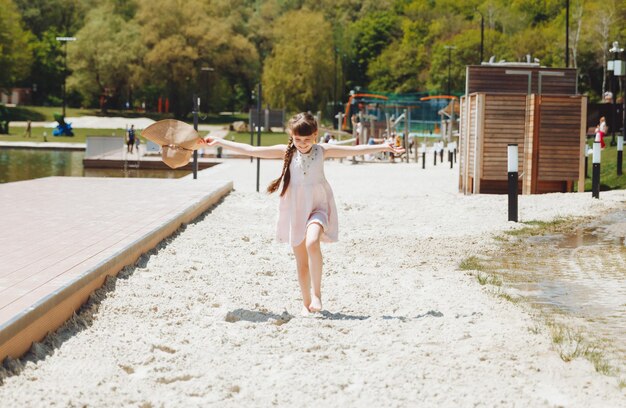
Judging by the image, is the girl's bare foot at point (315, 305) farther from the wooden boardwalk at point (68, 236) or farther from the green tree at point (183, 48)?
the green tree at point (183, 48)

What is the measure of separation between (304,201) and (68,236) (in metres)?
3.38

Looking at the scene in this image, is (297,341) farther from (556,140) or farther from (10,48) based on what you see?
(10,48)

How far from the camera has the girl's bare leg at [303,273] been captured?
6.72m

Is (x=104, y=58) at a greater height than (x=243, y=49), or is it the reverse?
(x=243, y=49)

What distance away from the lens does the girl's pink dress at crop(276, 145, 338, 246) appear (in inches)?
261

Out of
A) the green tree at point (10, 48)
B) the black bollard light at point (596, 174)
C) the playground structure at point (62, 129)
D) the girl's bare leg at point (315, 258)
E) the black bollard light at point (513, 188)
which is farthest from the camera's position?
the green tree at point (10, 48)

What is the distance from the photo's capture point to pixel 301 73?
8219 centimetres

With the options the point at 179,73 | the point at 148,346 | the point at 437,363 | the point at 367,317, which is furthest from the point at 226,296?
the point at 179,73

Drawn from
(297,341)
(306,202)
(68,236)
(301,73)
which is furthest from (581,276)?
(301,73)

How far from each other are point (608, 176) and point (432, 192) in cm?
419

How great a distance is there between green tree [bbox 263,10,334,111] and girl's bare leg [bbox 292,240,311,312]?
74.4 meters

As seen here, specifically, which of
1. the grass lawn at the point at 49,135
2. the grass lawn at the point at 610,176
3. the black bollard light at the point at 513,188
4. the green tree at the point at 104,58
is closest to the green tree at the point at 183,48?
the green tree at the point at 104,58

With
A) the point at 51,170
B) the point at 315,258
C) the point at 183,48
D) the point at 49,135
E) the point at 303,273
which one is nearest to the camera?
the point at 315,258

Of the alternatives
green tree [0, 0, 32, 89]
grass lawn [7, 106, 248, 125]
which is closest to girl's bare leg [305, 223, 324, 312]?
grass lawn [7, 106, 248, 125]
